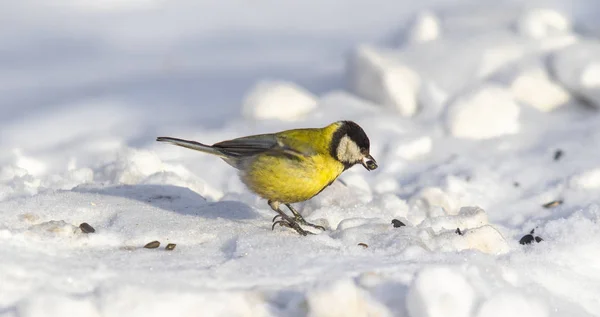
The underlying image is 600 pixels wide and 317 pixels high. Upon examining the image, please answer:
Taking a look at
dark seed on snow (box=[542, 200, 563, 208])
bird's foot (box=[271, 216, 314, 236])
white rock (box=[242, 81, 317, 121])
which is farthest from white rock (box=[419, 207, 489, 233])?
white rock (box=[242, 81, 317, 121])

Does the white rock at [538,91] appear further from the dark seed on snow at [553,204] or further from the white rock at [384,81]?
the dark seed on snow at [553,204]

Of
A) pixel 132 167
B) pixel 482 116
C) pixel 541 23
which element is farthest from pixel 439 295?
pixel 541 23

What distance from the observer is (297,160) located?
14.5 feet

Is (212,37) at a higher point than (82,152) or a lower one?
higher

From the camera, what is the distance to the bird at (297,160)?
4.43 m

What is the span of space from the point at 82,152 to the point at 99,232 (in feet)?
8.23

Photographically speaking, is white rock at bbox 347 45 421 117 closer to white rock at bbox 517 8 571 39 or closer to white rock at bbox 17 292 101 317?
white rock at bbox 517 8 571 39

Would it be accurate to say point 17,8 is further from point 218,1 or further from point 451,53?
point 451,53

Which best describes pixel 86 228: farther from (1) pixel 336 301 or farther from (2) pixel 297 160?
(1) pixel 336 301

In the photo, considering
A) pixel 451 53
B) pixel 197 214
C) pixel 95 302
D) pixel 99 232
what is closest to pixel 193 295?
pixel 95 302

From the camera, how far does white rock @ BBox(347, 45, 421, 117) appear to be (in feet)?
23.0

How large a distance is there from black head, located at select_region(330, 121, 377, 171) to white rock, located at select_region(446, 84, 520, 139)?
2119 mm

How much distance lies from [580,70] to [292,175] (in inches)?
122

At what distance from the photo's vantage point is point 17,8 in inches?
381
